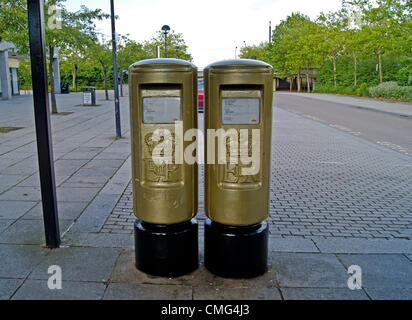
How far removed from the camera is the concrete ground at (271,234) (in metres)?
Result: 3.35

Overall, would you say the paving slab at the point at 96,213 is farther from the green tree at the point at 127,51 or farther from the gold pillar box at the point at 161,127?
the green tree at the point at 127,51

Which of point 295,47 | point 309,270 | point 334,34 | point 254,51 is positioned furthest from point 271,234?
point 254,51

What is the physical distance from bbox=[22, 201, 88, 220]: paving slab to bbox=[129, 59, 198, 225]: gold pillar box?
192cm

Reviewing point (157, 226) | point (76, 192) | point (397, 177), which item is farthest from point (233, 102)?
point (397, 177)

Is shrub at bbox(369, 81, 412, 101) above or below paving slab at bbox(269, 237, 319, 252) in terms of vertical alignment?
above

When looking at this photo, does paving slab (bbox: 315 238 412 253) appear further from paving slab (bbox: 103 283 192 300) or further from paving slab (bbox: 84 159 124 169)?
paving slab (bbox: 84 159 124 169)

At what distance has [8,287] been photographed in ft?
10.9

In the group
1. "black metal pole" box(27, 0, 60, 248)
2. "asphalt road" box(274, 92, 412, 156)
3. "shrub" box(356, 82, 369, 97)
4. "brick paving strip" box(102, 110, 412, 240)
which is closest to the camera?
"black metal pole" box(27, 0, 60, 248)

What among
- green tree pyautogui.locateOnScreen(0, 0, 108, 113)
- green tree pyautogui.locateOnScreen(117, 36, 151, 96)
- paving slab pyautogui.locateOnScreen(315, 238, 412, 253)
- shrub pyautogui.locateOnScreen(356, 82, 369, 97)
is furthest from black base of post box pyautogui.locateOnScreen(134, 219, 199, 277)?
shrub pyautogui.locateOnScreen(356, 82, 369, 97)

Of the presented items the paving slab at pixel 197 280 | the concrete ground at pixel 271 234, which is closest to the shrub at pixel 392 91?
the concrete ground at pixel 271 234

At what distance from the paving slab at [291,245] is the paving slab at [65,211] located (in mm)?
2435

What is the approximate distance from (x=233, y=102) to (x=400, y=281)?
2.10m

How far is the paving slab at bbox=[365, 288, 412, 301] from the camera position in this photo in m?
3.25

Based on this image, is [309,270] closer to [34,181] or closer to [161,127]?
[161,127]
